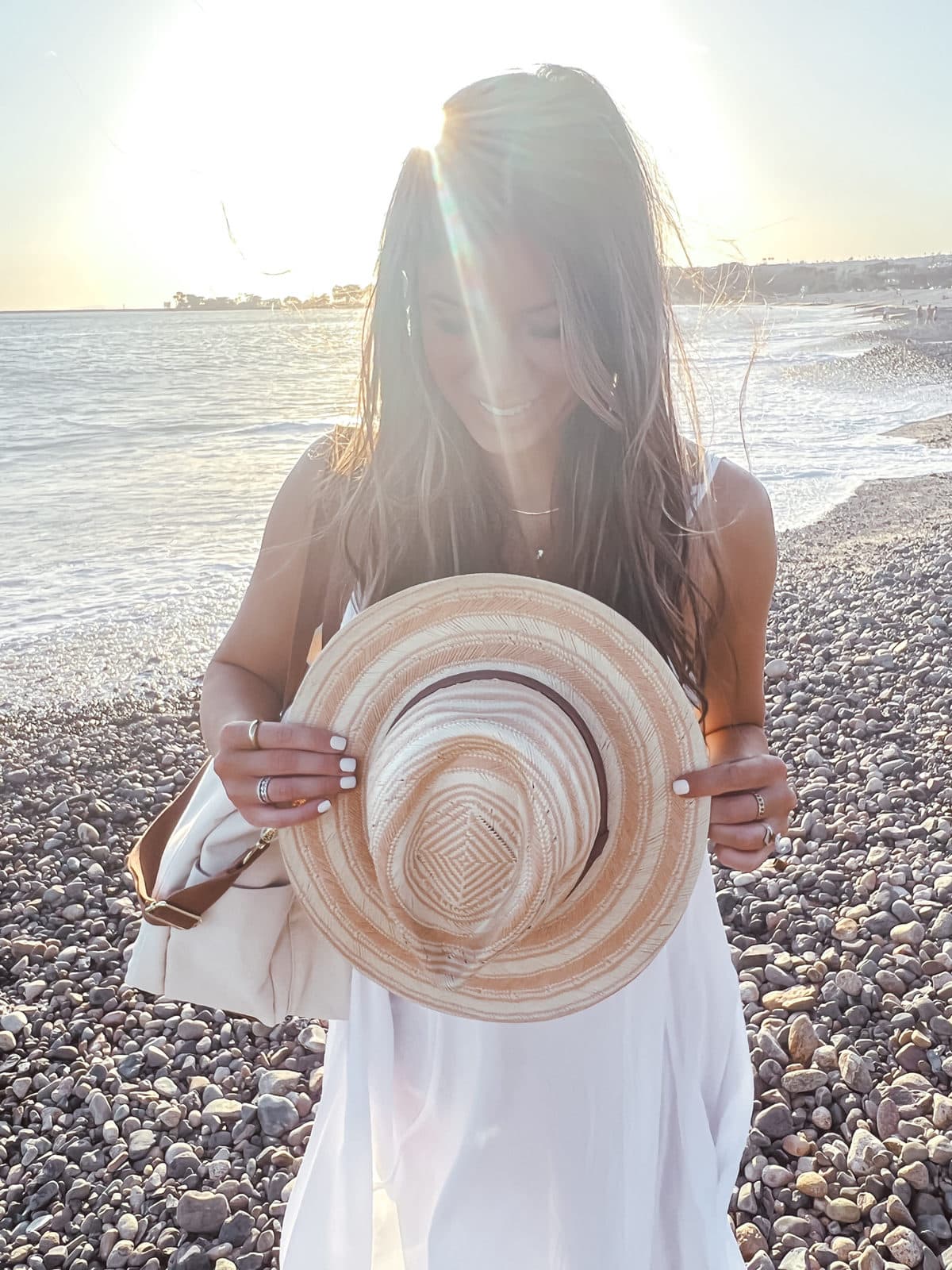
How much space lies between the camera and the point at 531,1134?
5.71ft

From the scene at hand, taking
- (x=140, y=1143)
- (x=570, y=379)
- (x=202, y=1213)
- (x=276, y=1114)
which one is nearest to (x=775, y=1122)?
(x=276, y=1114)

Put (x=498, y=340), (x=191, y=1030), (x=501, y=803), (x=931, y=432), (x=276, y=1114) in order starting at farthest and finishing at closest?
(x=931, y=432) → (x=191, y=1030) → (x=276, y=1114) → (x=498, y=340) → (x=501, y=803)

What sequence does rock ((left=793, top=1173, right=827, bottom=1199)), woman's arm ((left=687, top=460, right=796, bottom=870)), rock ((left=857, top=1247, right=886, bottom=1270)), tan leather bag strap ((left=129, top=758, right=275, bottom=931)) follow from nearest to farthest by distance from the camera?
woman's arm ((left=687, top=460, right=796, bottom=870)), tan leather bag strap ((left=129, top=758, right=275, bottom=931)), rock ((left=857, top=1247, right=886, bottom=1270)), rock ((left=793, top=1173, right=827, bottom=1199))

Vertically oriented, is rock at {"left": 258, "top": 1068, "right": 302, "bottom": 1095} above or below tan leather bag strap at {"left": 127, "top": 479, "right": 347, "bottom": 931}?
below

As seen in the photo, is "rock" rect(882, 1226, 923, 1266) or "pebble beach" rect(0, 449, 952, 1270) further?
"pebble beach" rect(0, 449, 952, 1270)

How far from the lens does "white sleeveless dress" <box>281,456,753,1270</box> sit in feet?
5.62

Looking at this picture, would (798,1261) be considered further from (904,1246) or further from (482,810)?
(482,810)

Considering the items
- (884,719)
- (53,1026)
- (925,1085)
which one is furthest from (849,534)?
(53,1026)

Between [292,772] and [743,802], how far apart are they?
2.19ft

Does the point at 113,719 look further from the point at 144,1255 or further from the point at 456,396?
the point at 456,396

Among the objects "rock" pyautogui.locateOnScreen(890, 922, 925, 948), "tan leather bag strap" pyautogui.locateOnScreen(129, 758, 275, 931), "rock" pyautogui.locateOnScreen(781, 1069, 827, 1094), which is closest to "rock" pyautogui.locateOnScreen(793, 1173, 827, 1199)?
"rock" pyautogui.locateOnScreen(781, 1069, 827, 1094)

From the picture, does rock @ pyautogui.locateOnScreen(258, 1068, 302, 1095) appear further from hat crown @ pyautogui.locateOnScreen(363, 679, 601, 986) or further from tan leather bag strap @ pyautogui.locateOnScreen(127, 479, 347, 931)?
hat crown @ pyautogui.locateOnScreen(363, 679, 601, 986)

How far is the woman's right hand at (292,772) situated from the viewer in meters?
1.41

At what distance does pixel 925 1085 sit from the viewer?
268cm
